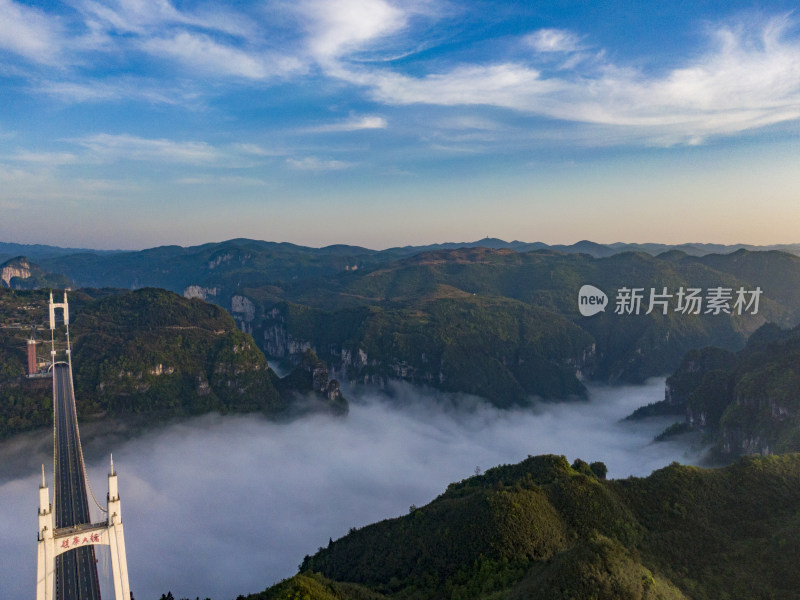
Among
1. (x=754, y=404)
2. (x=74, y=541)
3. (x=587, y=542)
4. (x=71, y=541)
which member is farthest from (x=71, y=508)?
(x=754, y=404)

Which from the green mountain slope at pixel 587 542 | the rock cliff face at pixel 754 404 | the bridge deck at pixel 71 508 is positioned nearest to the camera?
the green mountain slope at pixel 587 542

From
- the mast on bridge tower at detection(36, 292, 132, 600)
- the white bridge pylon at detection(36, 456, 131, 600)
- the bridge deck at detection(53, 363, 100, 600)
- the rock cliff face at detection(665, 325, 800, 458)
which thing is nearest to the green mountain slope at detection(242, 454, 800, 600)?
the white bridge pylon at detection(36, 456, 131, 600)

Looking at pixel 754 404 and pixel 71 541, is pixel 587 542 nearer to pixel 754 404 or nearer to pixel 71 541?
pixel 71 541

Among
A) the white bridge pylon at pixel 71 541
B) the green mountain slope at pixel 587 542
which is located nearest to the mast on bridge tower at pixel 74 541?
the white bridge pylon at pixel 71 541

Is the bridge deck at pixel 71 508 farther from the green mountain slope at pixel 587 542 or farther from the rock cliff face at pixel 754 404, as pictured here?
the rock cliff face at pixel 754 404

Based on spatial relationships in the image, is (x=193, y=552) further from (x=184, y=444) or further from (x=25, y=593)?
(x=184, y=444)

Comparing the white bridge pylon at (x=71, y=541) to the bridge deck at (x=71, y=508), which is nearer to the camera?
the white bridge pylon at (x=71, y=541)
